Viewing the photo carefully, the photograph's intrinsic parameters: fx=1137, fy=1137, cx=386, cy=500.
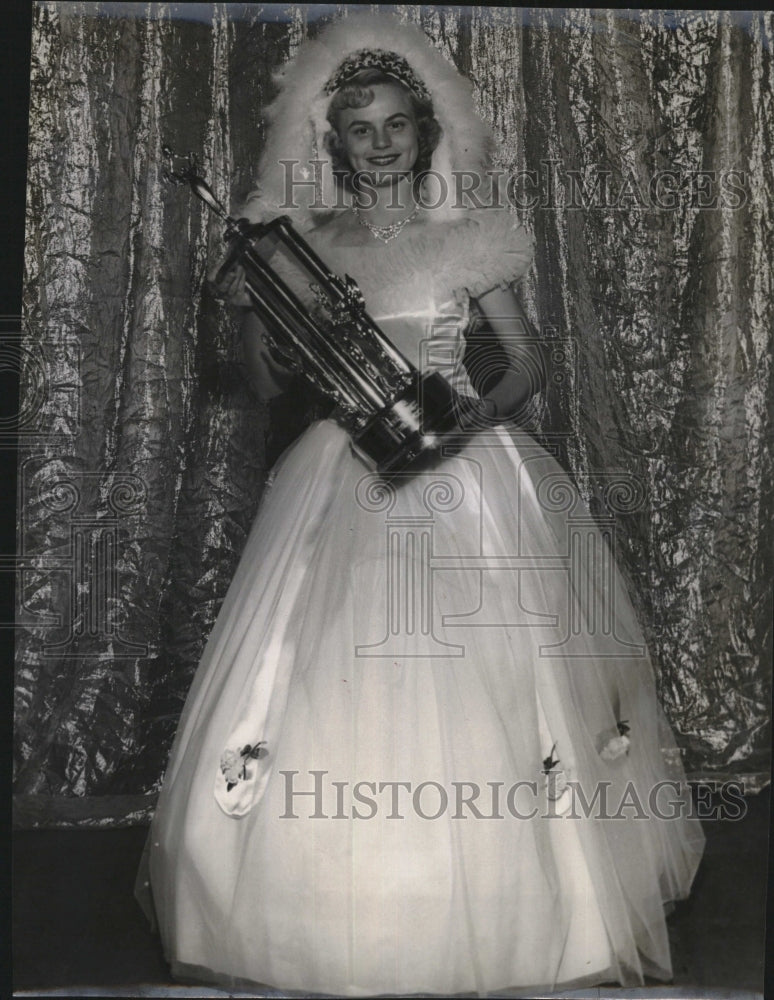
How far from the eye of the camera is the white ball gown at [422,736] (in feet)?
6.97

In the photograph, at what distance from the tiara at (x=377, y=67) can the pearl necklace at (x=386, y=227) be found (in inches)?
9.0

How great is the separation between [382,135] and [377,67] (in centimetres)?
13

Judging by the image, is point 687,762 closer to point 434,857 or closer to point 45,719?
point 434,857

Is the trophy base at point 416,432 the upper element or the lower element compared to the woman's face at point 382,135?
lower

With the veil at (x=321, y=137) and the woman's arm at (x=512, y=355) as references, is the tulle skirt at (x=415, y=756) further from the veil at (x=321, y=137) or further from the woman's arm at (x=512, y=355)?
the veil at (x=321, y=137)

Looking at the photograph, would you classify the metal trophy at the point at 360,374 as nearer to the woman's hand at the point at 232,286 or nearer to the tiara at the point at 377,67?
the woman's hand at the point at 232,286

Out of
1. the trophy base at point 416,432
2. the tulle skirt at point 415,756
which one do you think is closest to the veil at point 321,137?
the trophy base at point 416,432

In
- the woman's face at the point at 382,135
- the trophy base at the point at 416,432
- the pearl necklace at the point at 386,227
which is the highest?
the woman's face at the point at 382,135

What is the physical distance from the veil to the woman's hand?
0.11 meters

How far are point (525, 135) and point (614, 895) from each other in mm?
1477

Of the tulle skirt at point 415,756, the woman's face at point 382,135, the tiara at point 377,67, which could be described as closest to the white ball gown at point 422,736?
the tulle skirt at point 415,756

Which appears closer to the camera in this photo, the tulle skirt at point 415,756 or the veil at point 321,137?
the tulle skirt at point 415,756

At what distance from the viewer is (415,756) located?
6.98ft

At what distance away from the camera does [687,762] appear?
2293 millimetres
